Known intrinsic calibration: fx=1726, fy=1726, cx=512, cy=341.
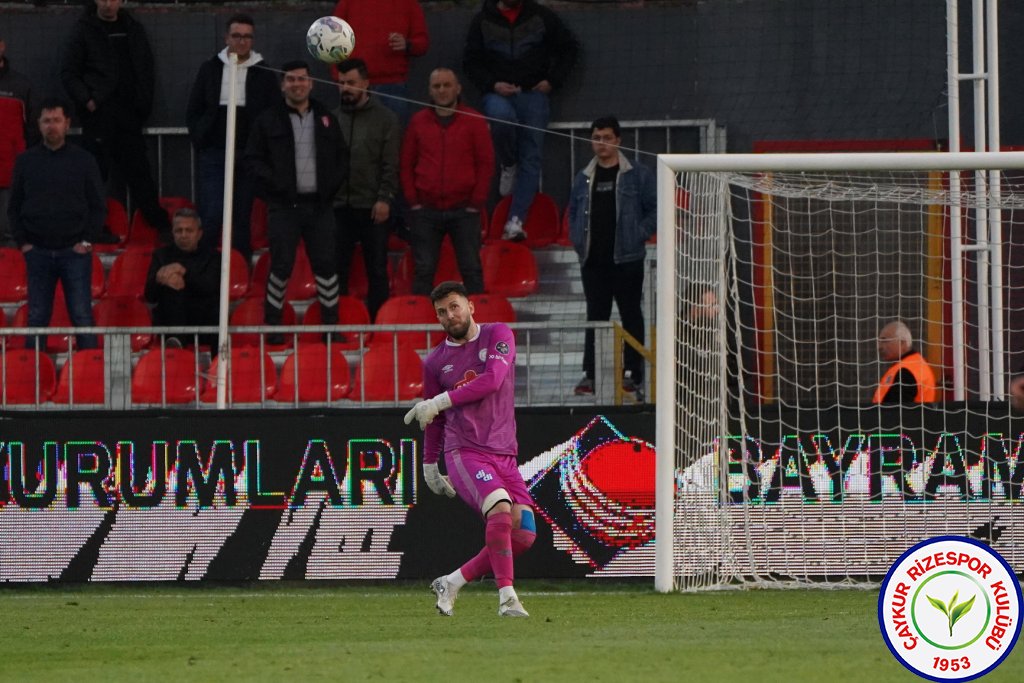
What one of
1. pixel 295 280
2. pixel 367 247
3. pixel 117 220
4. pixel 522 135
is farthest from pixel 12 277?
pixel 522 135

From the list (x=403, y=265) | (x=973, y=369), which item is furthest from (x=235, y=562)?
(x=973, y=369)

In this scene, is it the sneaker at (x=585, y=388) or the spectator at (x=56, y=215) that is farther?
the spectator at (x=56, y=215)

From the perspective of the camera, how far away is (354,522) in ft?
35.1

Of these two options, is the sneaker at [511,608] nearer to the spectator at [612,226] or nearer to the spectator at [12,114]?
the spectator at [612,226]

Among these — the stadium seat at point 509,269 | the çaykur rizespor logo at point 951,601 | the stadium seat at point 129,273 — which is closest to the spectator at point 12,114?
the stadium seat at point 129,273

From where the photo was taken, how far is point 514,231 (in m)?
14.4

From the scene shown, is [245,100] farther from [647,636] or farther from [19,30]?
[647,636]

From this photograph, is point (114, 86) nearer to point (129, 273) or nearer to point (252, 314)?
point (129, 273)

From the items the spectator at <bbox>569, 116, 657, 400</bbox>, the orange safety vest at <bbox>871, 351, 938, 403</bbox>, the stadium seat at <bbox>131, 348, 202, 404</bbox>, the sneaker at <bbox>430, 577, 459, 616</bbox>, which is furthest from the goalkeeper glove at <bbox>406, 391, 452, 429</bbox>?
the spectator at <bbox>569, 116, 657, 400</bbox>

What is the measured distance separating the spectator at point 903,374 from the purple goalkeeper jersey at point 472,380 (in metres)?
3.29

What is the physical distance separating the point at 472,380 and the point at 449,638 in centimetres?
143

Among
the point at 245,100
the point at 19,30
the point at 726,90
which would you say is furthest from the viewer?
the point at 19,30

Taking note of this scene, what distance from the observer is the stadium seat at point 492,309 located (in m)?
12.9

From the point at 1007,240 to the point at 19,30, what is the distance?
9409 mm
